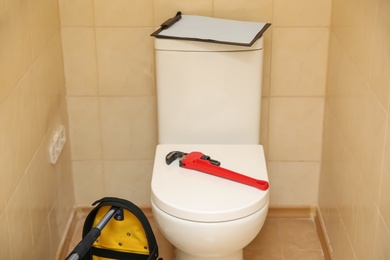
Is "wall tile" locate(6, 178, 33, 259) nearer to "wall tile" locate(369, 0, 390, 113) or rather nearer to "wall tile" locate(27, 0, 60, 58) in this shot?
"wall tile" locate(27, 0, 60, 58)

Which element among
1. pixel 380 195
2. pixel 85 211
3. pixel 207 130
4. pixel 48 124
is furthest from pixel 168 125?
pixel 380 195

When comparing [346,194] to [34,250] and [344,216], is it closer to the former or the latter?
[344,216]

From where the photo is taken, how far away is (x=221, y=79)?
2.39 metres

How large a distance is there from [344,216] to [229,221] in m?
0.48

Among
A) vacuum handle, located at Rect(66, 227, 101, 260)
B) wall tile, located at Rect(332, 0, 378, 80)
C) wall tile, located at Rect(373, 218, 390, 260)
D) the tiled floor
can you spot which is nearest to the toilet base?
the tiled floor

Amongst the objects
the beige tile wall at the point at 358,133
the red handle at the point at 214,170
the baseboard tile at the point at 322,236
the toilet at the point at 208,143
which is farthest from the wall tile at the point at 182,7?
the baseboard tile at the point at 322,236

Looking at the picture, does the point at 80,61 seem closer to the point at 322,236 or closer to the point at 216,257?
the point at 216,257

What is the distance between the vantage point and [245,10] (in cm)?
251

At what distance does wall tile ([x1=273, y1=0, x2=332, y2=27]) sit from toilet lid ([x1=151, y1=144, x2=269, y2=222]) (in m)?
0.53

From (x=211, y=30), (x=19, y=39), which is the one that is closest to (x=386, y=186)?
(x=211, y=30)

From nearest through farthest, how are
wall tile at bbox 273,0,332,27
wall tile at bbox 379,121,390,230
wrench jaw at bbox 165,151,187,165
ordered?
wall tile at bbox 379,121,390,230 < wrench jaw at bbox 165,151,187,165 < wall tile at bbox 273,0,332,27

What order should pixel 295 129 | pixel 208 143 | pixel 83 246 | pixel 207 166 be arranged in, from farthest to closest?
pixel 295 129 → pixel 208 143 → pixel 207 166 → pixel 83 246

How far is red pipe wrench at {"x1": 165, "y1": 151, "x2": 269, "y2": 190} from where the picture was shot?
6.99 ft

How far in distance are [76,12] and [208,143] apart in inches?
28.1
